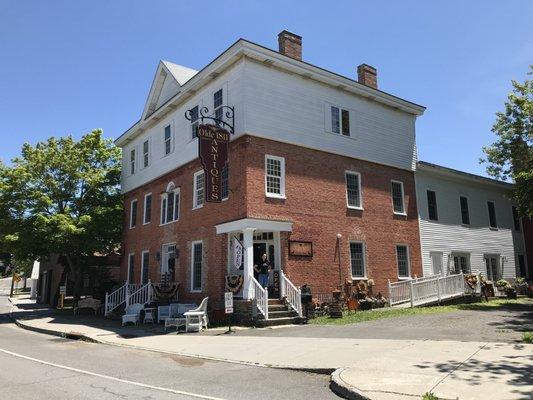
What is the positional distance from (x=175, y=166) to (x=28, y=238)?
9.97 meters

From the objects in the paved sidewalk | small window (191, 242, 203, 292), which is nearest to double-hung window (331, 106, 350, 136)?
small window (191, 242, 203, 292)

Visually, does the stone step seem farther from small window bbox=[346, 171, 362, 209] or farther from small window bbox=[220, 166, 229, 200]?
small window bbox=[346, 171, 362, 209]

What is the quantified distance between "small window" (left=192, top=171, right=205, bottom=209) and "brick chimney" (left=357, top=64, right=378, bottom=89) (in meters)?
10.3

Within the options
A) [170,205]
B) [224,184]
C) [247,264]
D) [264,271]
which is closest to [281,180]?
[224,184]

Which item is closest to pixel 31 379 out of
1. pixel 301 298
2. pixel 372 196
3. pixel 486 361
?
pixel 486 361

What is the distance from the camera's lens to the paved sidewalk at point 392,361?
6.78 meters

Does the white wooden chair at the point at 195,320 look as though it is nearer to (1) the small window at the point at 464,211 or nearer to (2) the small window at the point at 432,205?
(2) the small window at the point at 432,205

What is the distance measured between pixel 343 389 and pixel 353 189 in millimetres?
16051

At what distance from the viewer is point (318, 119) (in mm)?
21688

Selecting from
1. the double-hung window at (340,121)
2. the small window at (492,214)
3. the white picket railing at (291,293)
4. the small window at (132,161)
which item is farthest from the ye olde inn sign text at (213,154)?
the small window at (492,214)

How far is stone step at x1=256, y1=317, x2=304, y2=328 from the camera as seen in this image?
54.2ft

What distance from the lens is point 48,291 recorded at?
131ft

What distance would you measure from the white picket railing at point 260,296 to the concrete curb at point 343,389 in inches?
344

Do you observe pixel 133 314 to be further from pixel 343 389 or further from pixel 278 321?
pixel 343 389
